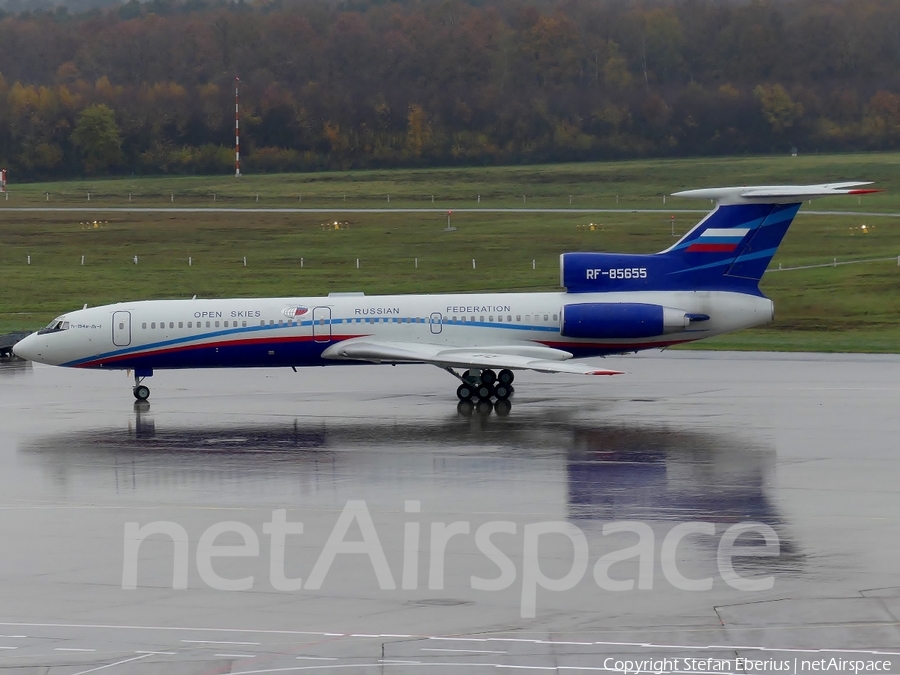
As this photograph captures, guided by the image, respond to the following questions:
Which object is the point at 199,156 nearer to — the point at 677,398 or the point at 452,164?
the point at 452,164

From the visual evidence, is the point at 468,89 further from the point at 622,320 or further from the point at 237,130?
the point at 622,320

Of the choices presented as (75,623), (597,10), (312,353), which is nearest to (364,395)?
(312,353)

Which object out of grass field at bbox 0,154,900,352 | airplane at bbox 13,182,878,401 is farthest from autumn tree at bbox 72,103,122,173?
airplane at bbox 13,182,878,401

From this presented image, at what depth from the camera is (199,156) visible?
422 feet

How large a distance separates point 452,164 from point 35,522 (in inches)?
4195

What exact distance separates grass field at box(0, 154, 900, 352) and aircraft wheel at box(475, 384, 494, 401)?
53.6 ft

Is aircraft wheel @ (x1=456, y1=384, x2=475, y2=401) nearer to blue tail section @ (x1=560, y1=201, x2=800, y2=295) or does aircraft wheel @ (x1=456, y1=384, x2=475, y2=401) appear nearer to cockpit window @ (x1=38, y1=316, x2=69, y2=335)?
blue tail section @ (x1=560, y1=201, x2=800, y2=295)

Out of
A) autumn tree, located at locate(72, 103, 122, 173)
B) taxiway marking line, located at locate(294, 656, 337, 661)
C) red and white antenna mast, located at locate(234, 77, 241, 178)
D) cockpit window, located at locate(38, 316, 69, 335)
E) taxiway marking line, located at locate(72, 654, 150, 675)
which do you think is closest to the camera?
taxiway marking line, located at locate(72, 654, 150, 675)

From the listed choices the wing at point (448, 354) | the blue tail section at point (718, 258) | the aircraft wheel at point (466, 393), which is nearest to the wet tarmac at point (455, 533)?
the aircraft wheel at point (466, 393)

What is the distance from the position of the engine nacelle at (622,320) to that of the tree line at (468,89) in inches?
3632

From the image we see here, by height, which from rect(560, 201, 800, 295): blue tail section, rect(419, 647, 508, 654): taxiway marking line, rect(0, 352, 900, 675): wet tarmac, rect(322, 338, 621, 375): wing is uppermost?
rect(560, 201, 800, 295): blue tail section

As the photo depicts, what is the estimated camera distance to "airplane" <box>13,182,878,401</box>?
1439 inches

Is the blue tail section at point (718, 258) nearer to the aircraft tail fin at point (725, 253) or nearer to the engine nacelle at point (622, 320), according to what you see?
the aircraft tail fin at point (725, 253)

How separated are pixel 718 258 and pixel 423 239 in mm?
49430
